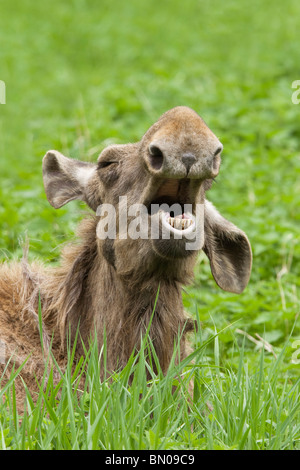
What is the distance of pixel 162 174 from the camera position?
4.66m

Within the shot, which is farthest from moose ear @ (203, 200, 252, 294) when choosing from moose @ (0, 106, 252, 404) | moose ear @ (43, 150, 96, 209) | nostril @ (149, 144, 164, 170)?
nostril @ (149, 144, 164, 170)

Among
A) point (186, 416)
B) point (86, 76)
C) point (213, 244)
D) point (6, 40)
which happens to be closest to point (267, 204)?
point (213, 244)

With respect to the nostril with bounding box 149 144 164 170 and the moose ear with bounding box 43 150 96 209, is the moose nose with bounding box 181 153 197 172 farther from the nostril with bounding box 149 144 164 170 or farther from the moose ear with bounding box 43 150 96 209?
the moose ear with bounding box 43 150 96 209

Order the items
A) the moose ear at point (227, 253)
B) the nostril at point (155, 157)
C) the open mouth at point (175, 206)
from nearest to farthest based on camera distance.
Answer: the nostril at point (155, 157), the open mouth at point (175, 206), the moose ear at point (227, 253)

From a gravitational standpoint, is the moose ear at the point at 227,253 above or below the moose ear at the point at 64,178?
below

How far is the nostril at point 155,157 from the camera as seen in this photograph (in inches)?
184

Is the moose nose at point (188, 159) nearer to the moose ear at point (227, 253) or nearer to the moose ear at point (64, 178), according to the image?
the moose ear at point (227, 253)

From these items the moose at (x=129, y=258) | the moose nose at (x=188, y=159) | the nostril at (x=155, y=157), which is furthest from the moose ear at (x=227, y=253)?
the moose nose at (x=188, y=159)

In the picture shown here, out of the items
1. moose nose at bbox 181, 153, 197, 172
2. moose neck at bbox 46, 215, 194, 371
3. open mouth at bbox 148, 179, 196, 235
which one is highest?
moose nose at bbox 181, 153, 197, 172

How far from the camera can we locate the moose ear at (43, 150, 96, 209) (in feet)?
19.6

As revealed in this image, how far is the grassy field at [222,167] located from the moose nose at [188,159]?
3.05 ft

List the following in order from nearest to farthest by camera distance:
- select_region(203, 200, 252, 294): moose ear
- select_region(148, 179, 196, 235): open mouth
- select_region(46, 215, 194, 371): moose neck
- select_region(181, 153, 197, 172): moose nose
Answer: select_region(181, 153, 197, 172): moose nose, select_region(148, 179, 196, 235): open mouth, select_region(46, 215, 194, 371): moose neck, select_region(203, 200, 252, 294): moose ear

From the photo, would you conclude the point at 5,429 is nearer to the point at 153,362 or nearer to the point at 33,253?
the point at 153,362
